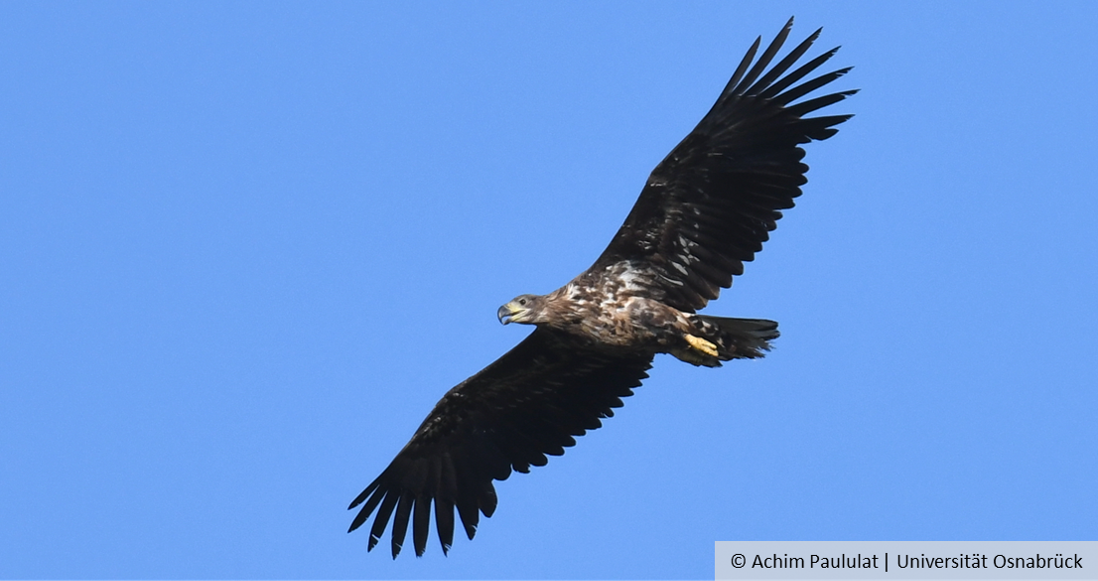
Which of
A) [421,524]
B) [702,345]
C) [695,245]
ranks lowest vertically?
[421,524]

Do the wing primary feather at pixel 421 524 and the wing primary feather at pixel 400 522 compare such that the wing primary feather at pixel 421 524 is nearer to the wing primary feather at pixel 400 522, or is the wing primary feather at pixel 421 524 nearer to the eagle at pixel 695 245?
the wing primary feather at pixel 400 522

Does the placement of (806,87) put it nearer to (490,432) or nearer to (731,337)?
(731,337)

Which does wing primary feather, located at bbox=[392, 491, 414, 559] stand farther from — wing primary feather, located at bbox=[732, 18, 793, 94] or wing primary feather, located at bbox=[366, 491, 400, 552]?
wing primary feather, located at bbox=[732, 18, 793, 94]

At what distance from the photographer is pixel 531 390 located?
1659cm

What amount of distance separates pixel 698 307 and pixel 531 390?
227 centimetres

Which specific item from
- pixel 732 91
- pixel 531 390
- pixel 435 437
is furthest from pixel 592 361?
pixel 732 91

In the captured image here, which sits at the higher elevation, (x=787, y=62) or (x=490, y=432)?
(x=787, y=62)

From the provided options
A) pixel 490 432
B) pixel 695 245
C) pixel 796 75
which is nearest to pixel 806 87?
pixel 796 75

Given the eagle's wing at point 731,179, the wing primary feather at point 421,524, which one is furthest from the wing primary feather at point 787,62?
the wing primary feather at point 421,524

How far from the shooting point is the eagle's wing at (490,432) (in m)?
16.3

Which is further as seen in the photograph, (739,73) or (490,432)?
(490,432)

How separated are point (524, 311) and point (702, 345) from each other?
1762mm

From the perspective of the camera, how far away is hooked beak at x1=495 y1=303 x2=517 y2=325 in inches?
590

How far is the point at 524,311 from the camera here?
49.5ft
